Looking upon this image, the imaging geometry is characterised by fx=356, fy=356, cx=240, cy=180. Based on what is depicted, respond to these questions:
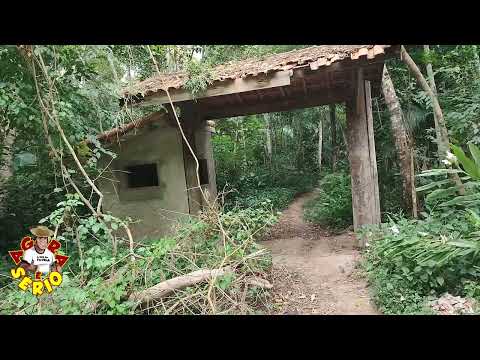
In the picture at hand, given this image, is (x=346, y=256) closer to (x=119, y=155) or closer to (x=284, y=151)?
(x=119, y=155)

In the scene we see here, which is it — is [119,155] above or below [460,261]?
above

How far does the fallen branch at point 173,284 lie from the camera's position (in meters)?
3.44

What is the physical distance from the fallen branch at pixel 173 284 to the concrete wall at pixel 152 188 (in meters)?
2.91

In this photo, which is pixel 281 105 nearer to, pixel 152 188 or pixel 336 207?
pixel 152 188

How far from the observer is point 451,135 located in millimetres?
6590

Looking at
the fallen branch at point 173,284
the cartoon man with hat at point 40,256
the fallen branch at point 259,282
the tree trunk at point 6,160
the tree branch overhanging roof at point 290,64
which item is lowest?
the fallen branch at point 259,282

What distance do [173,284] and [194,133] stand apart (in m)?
3.57

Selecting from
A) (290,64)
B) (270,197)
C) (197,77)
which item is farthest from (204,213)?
(270,197)

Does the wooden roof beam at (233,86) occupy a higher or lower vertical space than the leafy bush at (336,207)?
higher

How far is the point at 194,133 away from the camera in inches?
261

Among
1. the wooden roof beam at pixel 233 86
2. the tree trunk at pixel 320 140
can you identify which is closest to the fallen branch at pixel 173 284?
the wooden roof beam at pixel 233 86

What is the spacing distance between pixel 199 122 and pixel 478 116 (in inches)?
194

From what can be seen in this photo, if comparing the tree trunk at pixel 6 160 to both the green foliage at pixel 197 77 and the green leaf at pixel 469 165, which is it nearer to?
the green foliage at pixel 197 77
